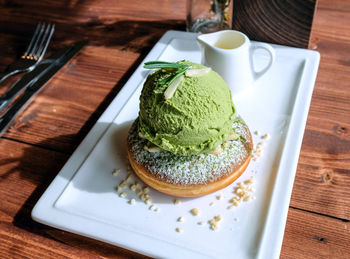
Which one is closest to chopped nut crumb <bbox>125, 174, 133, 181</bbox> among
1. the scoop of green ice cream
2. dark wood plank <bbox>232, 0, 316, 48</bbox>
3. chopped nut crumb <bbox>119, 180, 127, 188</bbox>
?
chopped nut crumb <bbox>119, 180, 127, 188</bbox>

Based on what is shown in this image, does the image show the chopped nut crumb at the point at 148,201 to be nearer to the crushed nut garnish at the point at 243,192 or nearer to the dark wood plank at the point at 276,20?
the crushed nut garnish at the point at 243,192

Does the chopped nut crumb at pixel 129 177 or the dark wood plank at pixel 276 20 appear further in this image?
the dark wood plank at pixel 276 20

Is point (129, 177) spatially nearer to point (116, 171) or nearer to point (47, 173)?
point (116, 171)

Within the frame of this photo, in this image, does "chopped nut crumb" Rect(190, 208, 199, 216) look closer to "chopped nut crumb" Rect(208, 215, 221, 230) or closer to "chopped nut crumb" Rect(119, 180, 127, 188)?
"chopped nut crumb" Rect(208, 215, 221, 230)

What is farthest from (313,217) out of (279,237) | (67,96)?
(67,96)

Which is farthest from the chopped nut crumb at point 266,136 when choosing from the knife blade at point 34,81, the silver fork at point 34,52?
the silver fork at point 34,52

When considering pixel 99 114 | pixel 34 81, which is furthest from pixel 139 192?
pixel 34 81
